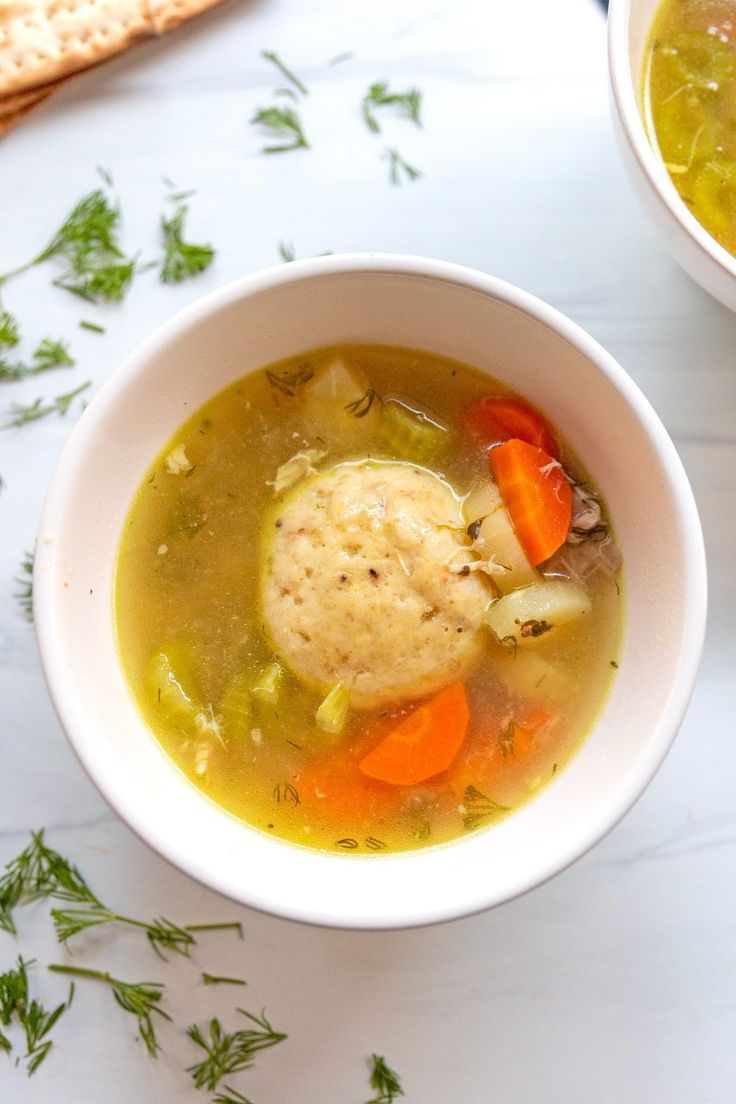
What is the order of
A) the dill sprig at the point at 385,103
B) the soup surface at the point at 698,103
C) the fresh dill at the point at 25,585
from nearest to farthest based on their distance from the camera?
the soup surface at the point at 698,103
the fresh dill at the point at 25,585
the dill sprig at the point at 385,103

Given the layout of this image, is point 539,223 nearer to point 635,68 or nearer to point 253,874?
point 635,68

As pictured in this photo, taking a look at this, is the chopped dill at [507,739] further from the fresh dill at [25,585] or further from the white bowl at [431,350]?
the fresh dill at [25,585]

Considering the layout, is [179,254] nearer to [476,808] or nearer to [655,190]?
[655,190]

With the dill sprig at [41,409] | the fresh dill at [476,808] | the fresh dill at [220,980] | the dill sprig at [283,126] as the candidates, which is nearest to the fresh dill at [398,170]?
the dill sprig at [283,126]

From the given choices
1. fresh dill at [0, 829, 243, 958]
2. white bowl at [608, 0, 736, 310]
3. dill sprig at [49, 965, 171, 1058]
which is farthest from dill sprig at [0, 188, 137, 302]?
dill sprig at [49, 965, 171, 1058]

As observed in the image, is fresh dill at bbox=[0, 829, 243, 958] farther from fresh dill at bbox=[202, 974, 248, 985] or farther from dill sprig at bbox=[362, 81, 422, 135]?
dill sprig at bbox=[362, 81, 422, 135]
